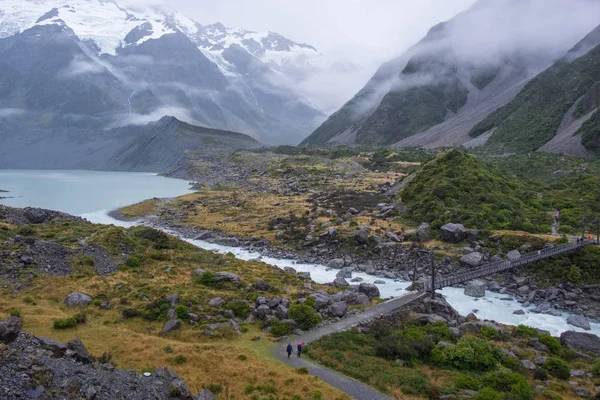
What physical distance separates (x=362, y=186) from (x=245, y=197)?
1132 inches

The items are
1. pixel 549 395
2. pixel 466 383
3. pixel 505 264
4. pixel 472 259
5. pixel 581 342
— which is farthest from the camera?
pixel 472 259

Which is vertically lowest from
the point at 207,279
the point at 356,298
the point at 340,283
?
the point at 356,298

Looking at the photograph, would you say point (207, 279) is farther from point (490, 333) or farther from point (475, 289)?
point (475, 289)

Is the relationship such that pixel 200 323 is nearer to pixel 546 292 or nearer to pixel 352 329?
pixel 352 329

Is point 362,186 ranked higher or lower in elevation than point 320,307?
higher

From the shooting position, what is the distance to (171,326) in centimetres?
2927

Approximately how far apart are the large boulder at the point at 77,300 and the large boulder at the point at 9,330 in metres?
14.2

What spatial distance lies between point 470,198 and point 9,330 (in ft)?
202

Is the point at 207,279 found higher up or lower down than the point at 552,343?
higher up

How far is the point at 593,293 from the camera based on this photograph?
40.1m

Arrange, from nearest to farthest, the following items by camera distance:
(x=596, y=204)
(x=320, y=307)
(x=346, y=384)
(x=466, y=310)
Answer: (x=346, y=384), (x=320, y=307), (x=466, y=310), (x=596, y=204)

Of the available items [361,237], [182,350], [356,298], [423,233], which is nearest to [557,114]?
[423,233]

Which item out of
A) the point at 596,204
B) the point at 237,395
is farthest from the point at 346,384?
the point at 596,204

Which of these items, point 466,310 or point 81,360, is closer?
point 81,360
